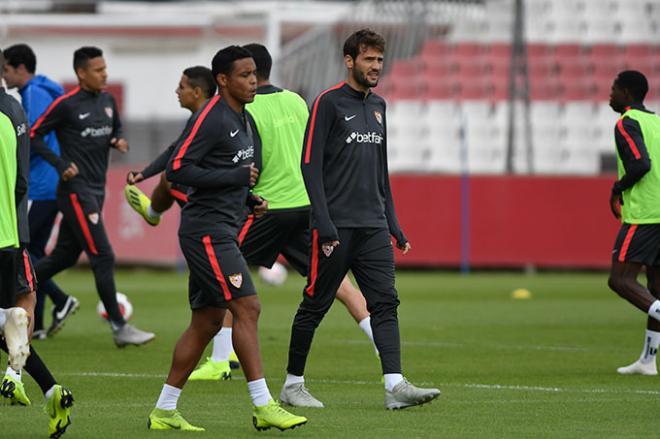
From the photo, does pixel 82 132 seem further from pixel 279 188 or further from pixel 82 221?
pixel 279 188

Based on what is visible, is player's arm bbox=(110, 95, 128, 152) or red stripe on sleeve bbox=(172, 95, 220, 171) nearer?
red stripe on sleeve bbox=(172, 95, 220, 171)

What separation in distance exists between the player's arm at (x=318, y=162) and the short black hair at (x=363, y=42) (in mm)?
339

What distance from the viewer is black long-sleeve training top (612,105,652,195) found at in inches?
413

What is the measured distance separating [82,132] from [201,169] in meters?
5.15

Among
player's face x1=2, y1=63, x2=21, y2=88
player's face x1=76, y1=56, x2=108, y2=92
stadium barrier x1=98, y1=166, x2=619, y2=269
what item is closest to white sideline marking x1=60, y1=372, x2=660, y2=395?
player's face x1=76, y1=56, x2=108, y2=92

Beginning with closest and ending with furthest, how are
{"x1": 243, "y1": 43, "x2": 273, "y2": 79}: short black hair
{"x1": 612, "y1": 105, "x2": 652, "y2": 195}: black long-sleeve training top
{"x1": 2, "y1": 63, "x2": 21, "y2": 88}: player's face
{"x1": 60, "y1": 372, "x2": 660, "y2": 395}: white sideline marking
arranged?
{"x1": 60, "y1": 372, "x2": 660, "y2": 395}: white sideline marking < {"x1": 243, "y1": 43, "x2": 273, "y2": 79}: short black hair < {"x1": 612, "y1": 105, "x2": 652, "y2": 195}: black long-sleeve training top < {"x1": 2, "y1": 63, "x2": 21, "y2": 88}: player's face

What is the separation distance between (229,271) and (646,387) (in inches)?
139

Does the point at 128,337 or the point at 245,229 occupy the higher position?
the point at 245,229

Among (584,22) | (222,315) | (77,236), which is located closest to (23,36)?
(584,22)

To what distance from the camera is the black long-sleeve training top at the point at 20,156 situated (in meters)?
7.61

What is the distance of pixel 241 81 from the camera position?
7590 mm

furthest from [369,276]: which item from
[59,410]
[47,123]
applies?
[47,123]

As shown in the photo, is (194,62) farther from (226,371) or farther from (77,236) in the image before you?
(226,371)

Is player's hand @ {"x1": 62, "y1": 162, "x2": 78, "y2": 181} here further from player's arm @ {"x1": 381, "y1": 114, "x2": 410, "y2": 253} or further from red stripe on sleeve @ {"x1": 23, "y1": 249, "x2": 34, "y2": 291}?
player's arm @ {"x1": 381, "y1": 114, "x2": 410, "y2": 253}
